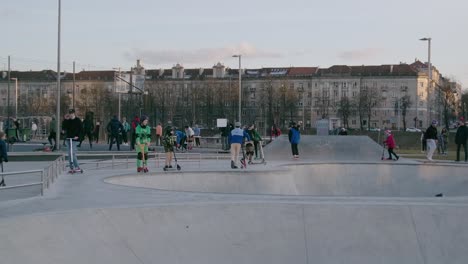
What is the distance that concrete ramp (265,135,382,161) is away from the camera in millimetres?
26953

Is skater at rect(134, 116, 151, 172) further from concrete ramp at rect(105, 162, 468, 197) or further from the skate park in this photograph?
the skate park

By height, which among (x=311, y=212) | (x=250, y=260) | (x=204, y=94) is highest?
(x=204, y=94)

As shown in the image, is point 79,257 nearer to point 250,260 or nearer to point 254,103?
point 250,260

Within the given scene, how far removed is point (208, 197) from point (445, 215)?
4.57 meters

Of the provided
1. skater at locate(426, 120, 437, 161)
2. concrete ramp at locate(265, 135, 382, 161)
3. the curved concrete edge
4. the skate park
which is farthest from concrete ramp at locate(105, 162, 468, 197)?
the curved concrete edge

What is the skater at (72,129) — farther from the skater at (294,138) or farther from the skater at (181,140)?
the skater at (181,140)

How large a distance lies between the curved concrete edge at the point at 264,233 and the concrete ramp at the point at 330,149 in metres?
15.3

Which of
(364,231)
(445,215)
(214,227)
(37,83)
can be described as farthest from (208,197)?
(37,83)

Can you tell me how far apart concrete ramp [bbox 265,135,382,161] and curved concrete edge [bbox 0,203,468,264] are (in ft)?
50.2

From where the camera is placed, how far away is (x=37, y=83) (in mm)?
117562

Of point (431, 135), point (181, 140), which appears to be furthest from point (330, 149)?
point (181, 140)

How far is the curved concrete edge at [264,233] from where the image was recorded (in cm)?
984

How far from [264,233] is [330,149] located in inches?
686

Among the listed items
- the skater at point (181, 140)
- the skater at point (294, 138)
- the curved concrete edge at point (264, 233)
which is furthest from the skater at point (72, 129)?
the skater at point (181, 140)
